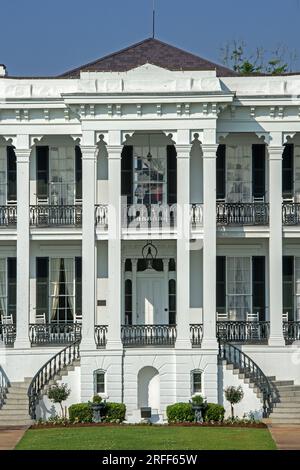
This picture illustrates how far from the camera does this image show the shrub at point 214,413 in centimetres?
4191

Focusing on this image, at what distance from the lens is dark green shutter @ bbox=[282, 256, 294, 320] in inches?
1820

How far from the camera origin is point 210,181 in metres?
44.0

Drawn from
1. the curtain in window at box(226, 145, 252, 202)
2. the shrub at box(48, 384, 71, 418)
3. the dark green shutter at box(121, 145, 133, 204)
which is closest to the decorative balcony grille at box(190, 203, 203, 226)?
the curtain in window at box(226, 145, 252, 202)

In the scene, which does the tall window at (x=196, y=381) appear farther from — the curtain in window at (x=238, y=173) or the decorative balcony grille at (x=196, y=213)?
the curtain in window at (x=238, y=173)

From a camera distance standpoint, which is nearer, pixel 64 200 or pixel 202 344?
pixel 202 344

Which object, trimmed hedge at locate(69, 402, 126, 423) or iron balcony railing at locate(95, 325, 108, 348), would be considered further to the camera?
iron balcony railing at locate(95, 325, 108, 348)

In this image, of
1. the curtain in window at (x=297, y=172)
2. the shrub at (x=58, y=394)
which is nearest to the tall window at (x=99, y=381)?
the shrub at (x=58, y=394)

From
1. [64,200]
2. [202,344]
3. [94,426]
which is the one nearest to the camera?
[94,426]

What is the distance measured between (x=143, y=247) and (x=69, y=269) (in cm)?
231

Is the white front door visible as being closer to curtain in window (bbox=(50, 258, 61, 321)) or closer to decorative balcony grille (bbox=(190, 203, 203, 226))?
curtain in window (bbox=(50, 258, 61, 321))

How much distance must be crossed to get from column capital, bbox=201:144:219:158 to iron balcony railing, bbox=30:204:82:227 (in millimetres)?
4355

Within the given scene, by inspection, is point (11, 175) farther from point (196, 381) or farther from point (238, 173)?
point (196, 381)

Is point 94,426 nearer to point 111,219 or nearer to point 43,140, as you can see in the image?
point 111,219

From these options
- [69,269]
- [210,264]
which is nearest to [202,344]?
[210,264]
